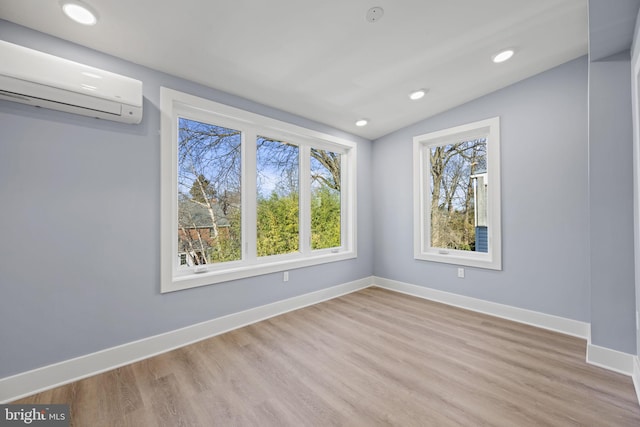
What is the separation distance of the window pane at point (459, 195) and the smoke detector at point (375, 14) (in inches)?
87.4

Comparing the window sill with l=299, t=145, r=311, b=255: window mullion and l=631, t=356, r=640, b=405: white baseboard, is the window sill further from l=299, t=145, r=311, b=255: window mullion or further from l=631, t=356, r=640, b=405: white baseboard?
l=631, t=356, r=640, b=405: white baseboard

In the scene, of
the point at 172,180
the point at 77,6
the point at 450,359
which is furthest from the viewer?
the point at 172,180

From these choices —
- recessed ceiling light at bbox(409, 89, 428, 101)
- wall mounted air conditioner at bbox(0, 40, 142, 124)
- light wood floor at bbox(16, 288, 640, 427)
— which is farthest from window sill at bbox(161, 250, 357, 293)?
recessed ceiling light at bbox(409, 89, 428, 101)

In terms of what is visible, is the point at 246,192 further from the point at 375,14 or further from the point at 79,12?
the point at 375,14

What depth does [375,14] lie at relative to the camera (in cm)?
188

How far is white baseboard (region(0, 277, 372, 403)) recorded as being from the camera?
5.70 feet

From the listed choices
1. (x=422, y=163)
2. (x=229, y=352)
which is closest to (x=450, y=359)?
(x=229, y=352)

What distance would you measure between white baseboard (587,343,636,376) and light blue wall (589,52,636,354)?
0.04m

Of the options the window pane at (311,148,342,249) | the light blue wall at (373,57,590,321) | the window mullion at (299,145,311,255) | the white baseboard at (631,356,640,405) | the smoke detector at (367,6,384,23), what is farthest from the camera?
the window pane at (311,148,342,249)

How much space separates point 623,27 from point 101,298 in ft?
13.9

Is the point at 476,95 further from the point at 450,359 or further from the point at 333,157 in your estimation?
the point at 450,359

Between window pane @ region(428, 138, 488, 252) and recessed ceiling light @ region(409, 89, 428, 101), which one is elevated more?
recessed ceiling light @ region(409, 89, 428, 101)

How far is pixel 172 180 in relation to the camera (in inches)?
97.1

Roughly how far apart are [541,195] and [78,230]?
13.9ft
